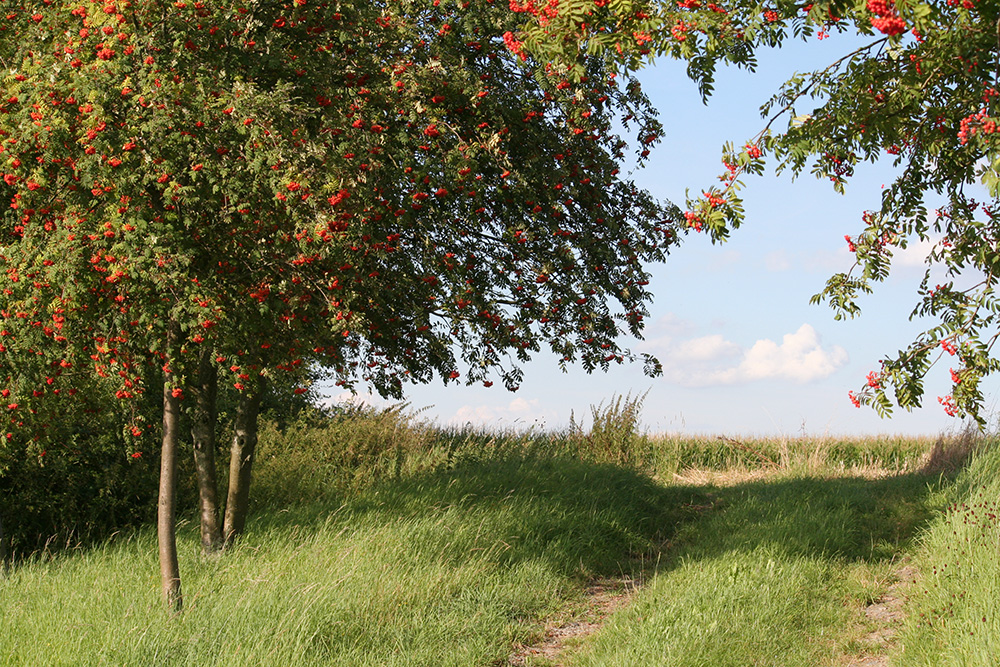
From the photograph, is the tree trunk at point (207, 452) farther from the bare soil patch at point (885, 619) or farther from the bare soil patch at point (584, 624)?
the bare soil patch at point (885, 619)

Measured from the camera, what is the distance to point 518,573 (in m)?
8.63

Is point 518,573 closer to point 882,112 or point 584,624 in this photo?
point 584,624

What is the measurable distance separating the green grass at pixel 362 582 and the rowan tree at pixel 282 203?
0.88 metres

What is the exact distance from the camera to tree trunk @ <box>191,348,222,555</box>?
9672 millimetres

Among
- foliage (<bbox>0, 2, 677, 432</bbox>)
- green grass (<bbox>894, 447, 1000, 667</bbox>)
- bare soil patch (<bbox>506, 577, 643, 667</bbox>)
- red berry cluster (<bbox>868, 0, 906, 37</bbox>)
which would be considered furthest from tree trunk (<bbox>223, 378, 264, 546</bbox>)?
red berry cluster (<bbox>868, 0, 906, 37</bbox>)

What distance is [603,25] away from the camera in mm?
7219

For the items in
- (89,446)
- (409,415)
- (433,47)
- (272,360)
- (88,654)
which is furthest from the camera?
(409,415)

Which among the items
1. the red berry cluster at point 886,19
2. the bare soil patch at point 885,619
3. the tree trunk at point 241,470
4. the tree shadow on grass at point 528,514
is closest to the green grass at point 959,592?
the bare soil patch at point 885,619

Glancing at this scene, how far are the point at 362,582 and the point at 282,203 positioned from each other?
3.54m

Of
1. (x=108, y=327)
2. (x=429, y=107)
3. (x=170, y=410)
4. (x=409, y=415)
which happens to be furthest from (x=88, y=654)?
(x=409, y=415)

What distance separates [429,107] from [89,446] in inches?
283

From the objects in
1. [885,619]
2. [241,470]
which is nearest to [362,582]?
[241,470]

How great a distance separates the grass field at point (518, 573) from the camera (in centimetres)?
647

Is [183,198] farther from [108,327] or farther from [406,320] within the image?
[406,320]
